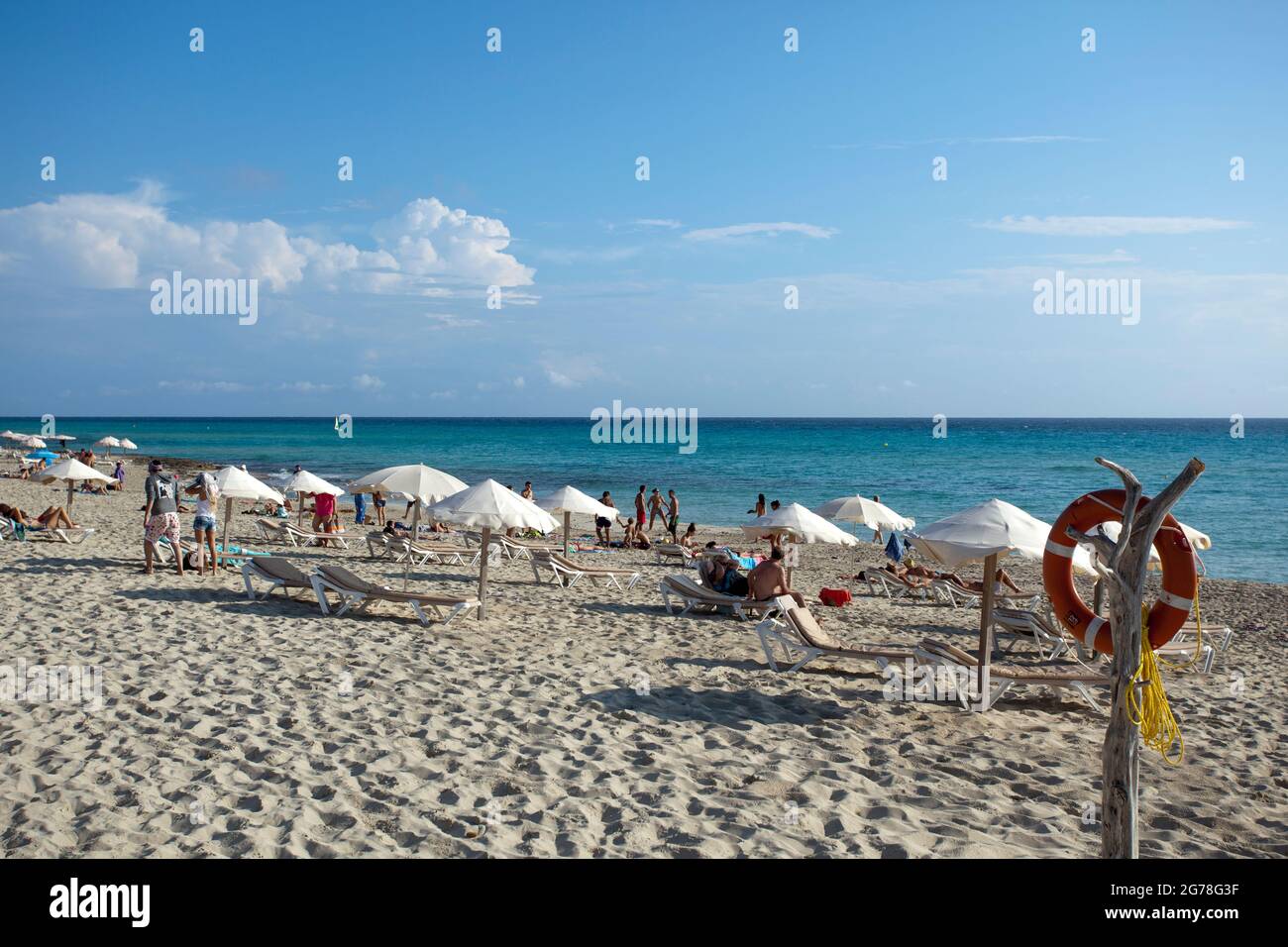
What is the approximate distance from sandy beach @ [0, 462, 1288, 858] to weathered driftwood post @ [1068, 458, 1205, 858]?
774mm

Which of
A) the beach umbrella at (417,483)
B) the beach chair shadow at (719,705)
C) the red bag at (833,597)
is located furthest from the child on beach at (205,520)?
the red bag at (833,597)

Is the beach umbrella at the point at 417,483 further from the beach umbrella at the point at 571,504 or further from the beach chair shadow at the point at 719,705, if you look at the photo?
the beach chair shadow at the point at 719,705

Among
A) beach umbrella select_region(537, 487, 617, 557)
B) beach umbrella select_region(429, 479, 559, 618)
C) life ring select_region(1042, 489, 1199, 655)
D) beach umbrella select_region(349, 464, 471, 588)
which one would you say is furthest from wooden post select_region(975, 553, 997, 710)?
beach umbrella select_region(537, 487, 617, 557)

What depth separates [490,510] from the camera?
9.24 metres

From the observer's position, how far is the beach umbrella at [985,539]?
22.5 feet

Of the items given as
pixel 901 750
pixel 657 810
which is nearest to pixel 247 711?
pixel 657 810

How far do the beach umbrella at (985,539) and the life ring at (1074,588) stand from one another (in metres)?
1.14

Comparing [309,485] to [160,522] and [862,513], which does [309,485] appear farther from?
[862,513]
